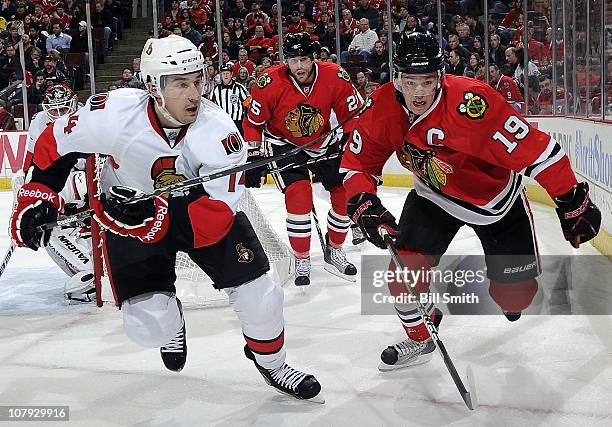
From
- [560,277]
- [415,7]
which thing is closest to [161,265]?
[560,277]

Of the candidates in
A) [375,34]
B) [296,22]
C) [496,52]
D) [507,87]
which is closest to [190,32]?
[296,22]

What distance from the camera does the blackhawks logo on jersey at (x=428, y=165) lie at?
8.80ft

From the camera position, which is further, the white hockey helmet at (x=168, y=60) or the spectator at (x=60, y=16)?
the spectator at (x=60, y=16)

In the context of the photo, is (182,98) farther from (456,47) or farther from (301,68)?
(456,47)

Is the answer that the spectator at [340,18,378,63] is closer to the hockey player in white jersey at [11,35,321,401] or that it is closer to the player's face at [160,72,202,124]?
the hockey player in white jersey at [11,35,321,401]

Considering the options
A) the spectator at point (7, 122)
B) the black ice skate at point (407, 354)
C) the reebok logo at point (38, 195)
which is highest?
the reebok logo at point (38, 195)

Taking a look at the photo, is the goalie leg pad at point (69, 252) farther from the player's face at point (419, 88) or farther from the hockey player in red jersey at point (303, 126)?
the player's face at point (419, 88)

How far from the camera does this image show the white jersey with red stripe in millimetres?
2377

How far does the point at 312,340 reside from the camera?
3.28 meters

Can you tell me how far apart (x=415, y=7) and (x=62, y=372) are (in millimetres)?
5445

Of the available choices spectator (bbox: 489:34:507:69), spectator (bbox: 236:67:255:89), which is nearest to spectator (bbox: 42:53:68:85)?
spectator (bbox: 236:67:255:89)

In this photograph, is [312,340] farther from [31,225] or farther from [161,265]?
[31,225]

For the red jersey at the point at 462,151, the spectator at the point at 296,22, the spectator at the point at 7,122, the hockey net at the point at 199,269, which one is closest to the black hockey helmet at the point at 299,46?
the hockey net at the point at 199,269

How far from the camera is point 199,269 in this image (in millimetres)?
3939
